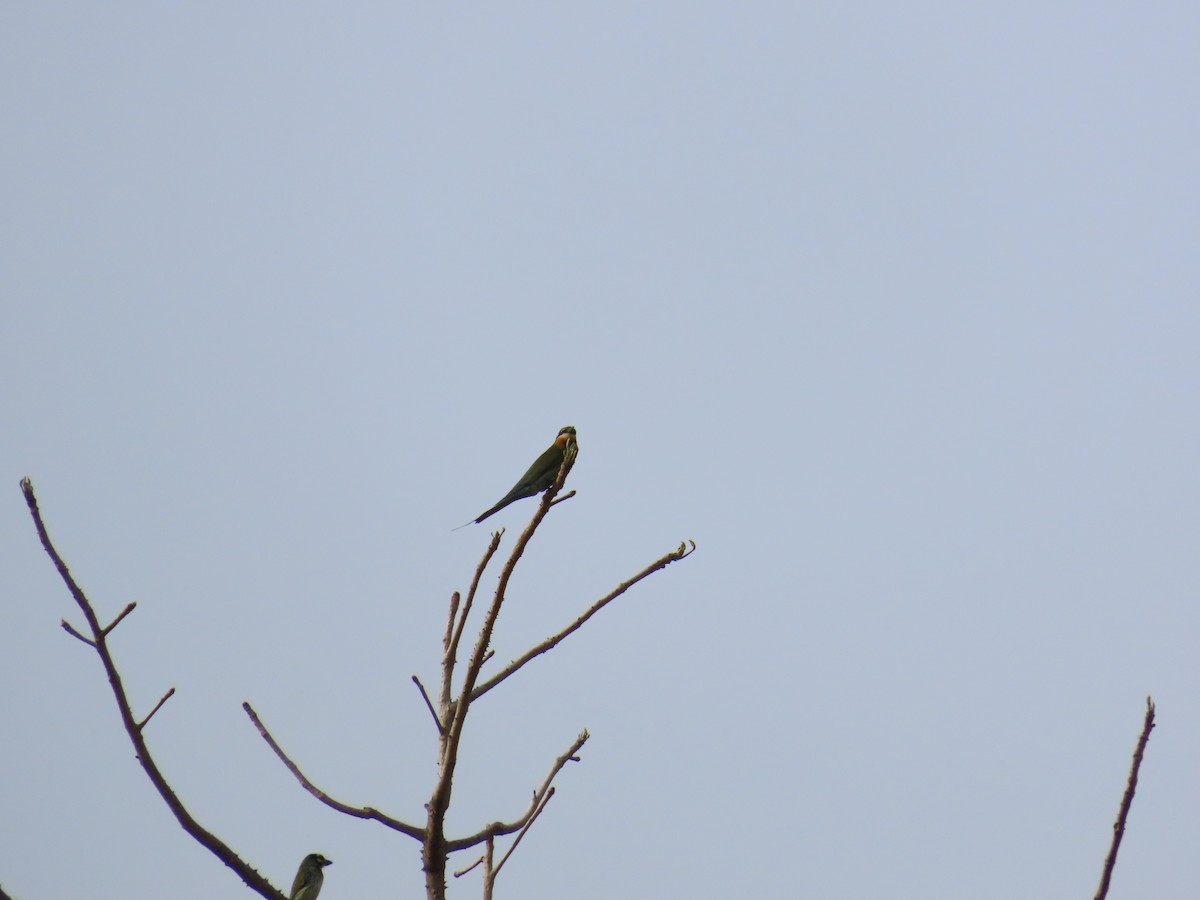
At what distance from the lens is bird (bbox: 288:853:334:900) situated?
11.5 m

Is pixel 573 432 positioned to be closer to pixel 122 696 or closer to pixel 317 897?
pixel 317 897

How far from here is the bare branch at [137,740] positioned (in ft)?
12.0

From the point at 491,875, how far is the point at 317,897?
799 centimetres

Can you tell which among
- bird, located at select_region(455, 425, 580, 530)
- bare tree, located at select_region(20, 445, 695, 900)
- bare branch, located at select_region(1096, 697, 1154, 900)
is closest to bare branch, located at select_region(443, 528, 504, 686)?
bare tree, located at select_region(20, 445, 695, 900)

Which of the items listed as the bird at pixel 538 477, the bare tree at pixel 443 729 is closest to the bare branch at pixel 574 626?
the bare tree at pixel 443 729

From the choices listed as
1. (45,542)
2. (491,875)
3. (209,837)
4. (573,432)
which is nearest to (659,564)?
(491,875)

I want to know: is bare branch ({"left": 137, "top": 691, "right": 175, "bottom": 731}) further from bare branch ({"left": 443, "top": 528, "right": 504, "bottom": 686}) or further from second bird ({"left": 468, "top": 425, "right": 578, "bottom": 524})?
second bird ({"left": 468, "top": 425, "right": 578, "bottom": 524})

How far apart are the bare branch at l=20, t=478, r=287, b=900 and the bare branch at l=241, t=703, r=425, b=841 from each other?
23.6 inches

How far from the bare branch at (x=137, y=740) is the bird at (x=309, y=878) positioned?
8.25m

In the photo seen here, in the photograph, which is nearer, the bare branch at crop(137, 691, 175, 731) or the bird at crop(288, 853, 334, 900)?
the bare branch at crop(137, 691, 175, 731)

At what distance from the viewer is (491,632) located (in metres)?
4.44

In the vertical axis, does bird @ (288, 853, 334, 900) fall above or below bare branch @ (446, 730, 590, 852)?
above

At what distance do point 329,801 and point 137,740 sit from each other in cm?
93

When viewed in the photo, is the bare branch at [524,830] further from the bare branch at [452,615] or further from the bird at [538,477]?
the bird at [538,477]
